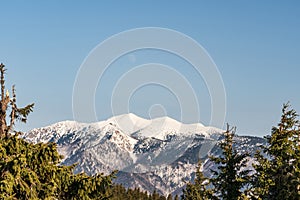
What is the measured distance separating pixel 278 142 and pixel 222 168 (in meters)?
5.83

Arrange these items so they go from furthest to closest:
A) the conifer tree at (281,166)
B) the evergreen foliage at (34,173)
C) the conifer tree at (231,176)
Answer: the conifer tree at (231,176)
the conifer tree at (281,166)
the evergreen foliage at (34,173)

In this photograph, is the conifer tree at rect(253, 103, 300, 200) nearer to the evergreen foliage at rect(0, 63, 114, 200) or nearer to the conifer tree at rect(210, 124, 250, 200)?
the conifer tree at rect(210, 124, 250, 200)

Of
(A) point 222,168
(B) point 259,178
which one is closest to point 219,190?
(A) point 222,168

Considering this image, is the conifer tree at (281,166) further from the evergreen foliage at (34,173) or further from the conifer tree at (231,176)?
the evergreen foliage at (34,173)

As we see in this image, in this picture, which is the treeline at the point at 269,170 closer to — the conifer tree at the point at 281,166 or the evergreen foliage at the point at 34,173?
the conifer tree at the point at 281,166

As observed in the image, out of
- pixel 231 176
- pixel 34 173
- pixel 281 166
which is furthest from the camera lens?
pixel 231 176

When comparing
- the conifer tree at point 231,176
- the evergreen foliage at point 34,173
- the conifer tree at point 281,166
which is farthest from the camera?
the conifer tree at point 231,176

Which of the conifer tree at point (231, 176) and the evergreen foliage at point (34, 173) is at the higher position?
the conifer tree at point (231, 176)

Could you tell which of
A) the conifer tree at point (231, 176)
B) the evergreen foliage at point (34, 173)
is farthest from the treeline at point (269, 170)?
the evergreen foliage at point (34, 173)

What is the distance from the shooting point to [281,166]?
32406 millimetres

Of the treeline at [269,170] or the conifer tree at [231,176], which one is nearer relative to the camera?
the treeline at [269,170]

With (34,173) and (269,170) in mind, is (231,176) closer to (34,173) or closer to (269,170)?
(269,170)

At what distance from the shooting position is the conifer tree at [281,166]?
103 ft

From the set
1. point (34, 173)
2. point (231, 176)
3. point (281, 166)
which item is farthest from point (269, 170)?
point (34, 173)
